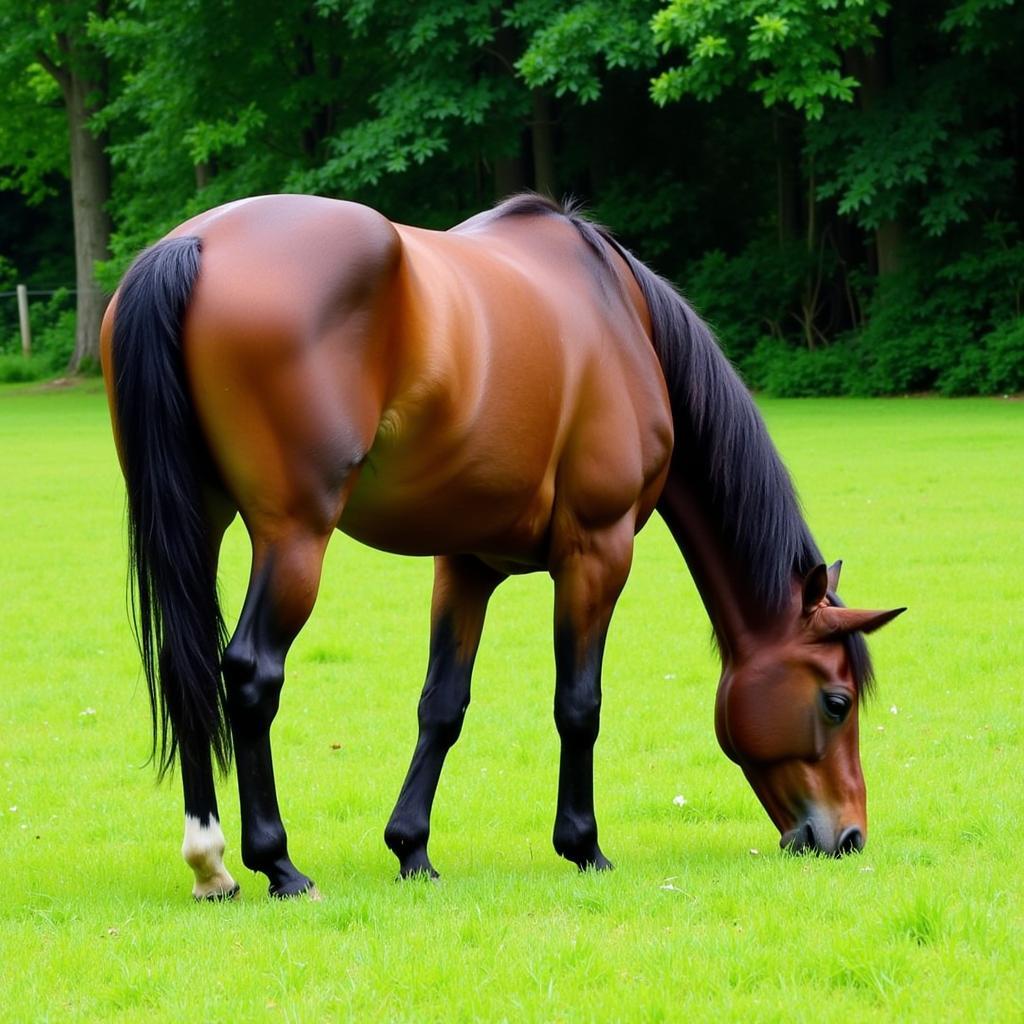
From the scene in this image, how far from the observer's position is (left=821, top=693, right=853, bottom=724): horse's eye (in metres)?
4.98

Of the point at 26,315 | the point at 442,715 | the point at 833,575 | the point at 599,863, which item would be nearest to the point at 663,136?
the point at 26,315

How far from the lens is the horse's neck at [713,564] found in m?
5.12

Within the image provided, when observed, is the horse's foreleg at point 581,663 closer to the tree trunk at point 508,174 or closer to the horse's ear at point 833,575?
the horse's ear at point 833,575

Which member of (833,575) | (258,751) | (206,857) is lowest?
(206,857)

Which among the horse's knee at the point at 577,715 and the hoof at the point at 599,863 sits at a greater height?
the horse's knee at the point at 577,715

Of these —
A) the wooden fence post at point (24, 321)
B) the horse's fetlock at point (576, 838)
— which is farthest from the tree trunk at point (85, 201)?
the horse's fetlock at point (576, 838)

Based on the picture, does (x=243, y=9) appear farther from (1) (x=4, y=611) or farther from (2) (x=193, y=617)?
(2) (x=193, y=617)

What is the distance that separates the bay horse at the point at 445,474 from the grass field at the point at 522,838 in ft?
1.24

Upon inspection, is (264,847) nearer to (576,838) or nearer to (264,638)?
(264,638)

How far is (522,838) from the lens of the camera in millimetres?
5277

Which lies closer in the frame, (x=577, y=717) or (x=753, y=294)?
(x=577, y=717)

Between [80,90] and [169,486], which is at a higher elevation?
[80,90]

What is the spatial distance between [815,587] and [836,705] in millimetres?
391

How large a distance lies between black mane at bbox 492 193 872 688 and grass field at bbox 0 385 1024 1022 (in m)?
0.90
